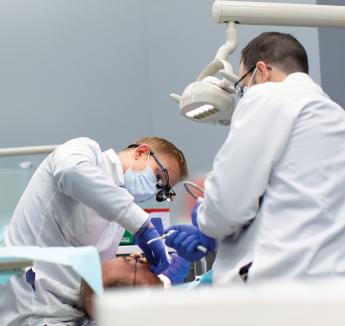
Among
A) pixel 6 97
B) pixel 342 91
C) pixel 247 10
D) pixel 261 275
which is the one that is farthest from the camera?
pixel 6 97

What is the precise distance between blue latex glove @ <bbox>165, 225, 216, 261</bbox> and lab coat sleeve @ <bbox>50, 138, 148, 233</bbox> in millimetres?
212

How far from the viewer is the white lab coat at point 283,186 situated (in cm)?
132

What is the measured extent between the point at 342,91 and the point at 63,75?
1762 millimetres

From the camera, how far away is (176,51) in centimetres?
379

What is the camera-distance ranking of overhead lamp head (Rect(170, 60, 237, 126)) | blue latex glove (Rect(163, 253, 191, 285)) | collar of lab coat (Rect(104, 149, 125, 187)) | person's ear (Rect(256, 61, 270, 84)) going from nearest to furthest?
1. person's ear (Rect(256, 61, 270, 84))
2. overhead lamp head (Rect(170, 60, 237, 126))
3. collar of lab coat (Rect(104, 149, 125, 187))
4. blue latex glove (Rect(163, 253, 191, 285))

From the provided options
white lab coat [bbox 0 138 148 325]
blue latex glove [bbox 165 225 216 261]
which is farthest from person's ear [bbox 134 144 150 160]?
blue latex glove [bbox 165 225 216 261]

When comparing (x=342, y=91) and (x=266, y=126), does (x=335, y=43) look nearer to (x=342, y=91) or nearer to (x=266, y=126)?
(x=342, y=91)

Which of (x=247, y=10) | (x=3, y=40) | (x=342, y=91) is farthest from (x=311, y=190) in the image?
(x=3, y=40)

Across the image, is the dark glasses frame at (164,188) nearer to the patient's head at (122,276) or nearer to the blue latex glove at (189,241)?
the patient's head at (122,276)

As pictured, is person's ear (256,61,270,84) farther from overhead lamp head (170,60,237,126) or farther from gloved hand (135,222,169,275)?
gloved hand (135,222,169,275)

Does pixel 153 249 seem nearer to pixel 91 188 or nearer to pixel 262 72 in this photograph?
pixel 91 188

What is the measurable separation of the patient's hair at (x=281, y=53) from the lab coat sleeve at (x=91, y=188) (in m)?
0.55

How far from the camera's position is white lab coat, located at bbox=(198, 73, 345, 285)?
1.32 metres

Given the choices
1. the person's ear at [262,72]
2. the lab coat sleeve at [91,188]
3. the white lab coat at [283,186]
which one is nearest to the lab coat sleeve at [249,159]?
the white lab coat at [283,186]
